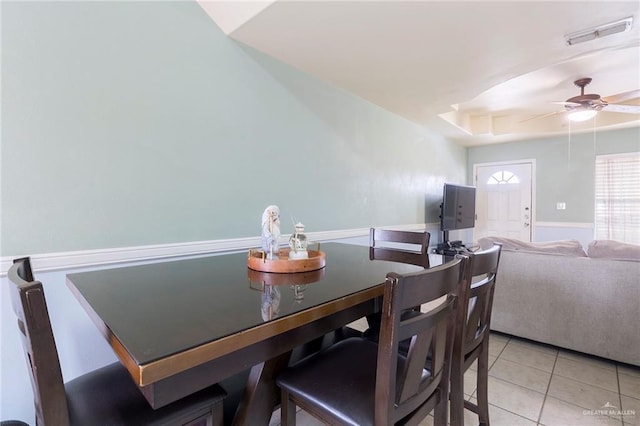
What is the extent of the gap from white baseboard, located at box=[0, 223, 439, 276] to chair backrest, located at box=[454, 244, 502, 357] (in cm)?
149

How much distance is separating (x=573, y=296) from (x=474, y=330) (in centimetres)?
155

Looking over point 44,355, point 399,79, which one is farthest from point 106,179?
point 399,79

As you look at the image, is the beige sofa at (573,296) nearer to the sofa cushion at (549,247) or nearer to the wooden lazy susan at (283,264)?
the sofa cushion at (549,247)

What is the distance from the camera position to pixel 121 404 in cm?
89

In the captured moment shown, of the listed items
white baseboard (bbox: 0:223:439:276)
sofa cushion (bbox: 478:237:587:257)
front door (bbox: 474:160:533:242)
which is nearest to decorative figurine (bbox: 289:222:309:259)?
white baseboard (bbox: 0:223:439:276)

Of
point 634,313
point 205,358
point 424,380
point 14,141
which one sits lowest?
point 634,313

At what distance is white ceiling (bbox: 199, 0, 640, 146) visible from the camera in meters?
1.86

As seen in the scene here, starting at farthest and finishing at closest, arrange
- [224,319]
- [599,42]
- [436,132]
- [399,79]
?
[436,132] → [399,79] → [599,42] → [224,319]

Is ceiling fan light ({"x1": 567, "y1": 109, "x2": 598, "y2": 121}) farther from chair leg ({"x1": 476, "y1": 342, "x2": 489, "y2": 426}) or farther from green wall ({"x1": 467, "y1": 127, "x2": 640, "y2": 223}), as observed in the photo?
chair leg ({"x1": 476, "y1": 342, "x2": 489, "y2": 426})

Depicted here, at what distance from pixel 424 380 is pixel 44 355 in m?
1.05

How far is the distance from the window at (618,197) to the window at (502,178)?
1159mm

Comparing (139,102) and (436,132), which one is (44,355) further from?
(436,132)

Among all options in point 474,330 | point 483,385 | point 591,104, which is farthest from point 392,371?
point 591,104

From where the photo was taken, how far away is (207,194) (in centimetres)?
203
